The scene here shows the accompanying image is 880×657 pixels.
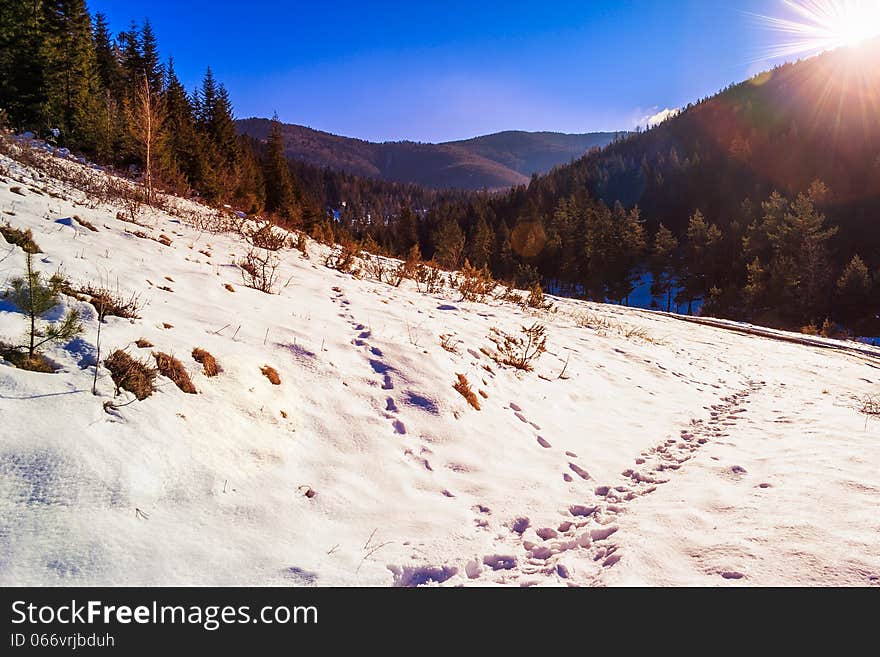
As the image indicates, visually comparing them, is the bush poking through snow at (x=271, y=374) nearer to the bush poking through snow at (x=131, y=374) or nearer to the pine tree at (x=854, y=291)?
the bush poking through snow at (x=131, y=374)

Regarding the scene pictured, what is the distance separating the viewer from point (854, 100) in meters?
90.6

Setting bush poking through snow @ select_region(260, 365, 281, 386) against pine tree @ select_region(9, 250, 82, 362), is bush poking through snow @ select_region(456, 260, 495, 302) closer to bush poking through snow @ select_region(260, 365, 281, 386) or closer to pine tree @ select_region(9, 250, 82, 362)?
bush poking through snow @ select_region(260, 365, 281, 386)

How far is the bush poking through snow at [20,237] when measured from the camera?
484 centimetres

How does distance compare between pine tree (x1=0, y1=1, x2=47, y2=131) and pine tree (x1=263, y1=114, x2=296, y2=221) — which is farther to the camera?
pine tree (x1=263, y1=114, x2=296, y2=221)

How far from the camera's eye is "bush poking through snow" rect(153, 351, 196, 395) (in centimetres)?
368

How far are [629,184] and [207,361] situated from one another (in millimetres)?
125916

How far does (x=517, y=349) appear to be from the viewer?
7.97 meters

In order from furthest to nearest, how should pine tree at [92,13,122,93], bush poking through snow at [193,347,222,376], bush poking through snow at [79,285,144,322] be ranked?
pine tree at [92,13,122,93] → bush poking through snow at [79,285,144,322] → bush poking through snow at [193,347,222,376]

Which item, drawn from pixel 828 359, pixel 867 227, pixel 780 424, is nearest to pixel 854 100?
pixel 867 227

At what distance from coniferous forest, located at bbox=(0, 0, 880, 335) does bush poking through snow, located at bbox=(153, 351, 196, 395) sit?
34.2 feet

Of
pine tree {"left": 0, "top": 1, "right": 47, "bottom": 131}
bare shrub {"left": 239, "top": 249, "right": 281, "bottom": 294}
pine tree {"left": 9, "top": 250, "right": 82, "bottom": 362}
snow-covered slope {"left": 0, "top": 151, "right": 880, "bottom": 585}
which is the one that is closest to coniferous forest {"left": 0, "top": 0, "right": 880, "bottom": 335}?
pine tree {"left": 0, "top": 1, "right": 47, "bottom": 131}

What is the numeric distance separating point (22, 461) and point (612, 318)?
1683cm

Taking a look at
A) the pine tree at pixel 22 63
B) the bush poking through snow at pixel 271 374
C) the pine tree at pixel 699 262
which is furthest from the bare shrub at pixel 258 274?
the pine tree at pixel 699 262
